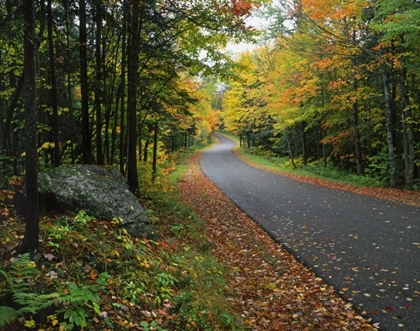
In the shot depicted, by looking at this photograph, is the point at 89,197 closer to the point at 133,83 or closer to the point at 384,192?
the point at 133,83

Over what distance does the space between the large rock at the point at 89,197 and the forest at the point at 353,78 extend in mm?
6633

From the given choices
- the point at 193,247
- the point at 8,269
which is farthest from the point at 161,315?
the point at 193,247

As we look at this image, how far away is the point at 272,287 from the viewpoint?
5.74 m

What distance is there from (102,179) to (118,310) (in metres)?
3.63

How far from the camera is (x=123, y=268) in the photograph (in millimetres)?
4742

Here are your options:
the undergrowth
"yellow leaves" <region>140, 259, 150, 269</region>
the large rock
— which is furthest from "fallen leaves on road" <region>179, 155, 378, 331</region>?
the large rock

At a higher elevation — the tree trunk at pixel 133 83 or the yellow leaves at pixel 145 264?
the tree trunk at pixel 133 83

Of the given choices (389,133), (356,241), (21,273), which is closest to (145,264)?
(21,273)

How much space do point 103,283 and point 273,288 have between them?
3060 mm

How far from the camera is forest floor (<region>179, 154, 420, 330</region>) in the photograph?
4.55m

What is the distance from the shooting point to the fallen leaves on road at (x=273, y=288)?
455 centimetres

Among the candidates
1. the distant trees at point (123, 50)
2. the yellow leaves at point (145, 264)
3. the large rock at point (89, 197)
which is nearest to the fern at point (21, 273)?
the yellow leaves at point (145, 264)

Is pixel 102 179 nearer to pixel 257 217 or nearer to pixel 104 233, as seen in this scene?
pixel 104 233

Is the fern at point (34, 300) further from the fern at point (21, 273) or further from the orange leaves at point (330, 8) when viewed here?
the orange leaves at point (330, 8)
